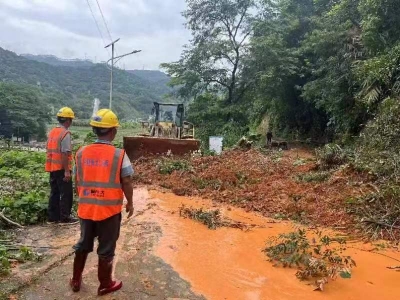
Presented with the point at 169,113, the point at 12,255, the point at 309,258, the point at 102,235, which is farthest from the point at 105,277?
the point at 169,113

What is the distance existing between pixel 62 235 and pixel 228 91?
23.8m

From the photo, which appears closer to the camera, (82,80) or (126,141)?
(126,141)

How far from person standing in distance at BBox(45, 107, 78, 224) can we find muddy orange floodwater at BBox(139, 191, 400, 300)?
153 centimetres

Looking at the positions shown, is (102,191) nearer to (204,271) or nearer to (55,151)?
(204,271)

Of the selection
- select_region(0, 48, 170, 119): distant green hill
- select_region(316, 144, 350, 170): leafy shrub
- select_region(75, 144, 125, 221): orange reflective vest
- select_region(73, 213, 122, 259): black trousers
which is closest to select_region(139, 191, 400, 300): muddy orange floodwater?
select_region(73, 213, 122, 259): black trousers

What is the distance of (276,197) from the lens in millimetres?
8156

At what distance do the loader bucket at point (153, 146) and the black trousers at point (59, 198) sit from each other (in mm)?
6680

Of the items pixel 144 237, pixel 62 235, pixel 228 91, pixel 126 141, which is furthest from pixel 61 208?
pixel 228 91

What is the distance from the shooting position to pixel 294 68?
731 inches

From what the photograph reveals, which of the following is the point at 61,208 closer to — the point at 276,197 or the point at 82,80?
the point at 276,197

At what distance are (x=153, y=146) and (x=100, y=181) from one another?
9197 millimetres

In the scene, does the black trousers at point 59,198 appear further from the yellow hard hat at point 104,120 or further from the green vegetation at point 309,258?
the green vegetation at point 309,258

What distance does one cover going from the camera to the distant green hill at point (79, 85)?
6869 centimetres

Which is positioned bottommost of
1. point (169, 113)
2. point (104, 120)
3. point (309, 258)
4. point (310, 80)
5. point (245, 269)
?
point (245, 269)
